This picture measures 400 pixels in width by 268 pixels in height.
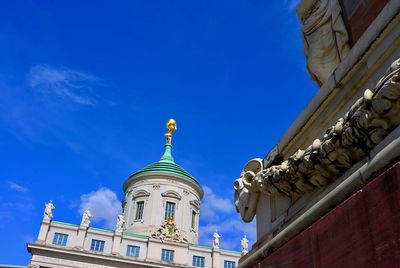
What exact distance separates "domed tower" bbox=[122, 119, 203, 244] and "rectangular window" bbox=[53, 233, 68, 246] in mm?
8859

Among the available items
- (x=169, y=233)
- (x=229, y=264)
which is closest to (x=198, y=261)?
(x=229, y=264)

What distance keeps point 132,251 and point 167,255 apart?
3.75 metres

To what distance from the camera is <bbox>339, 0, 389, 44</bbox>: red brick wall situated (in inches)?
169

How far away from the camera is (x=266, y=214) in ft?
15.4

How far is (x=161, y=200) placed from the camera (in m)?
50.4

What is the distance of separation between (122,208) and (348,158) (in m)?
52.9

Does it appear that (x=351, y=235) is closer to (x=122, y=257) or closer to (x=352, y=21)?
(x=352, y=21)

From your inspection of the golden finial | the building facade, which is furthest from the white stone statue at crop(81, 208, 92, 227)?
the building facade

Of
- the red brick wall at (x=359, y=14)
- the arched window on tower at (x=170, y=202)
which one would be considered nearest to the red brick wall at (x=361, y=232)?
the red brick wall at (x=359, y=14)

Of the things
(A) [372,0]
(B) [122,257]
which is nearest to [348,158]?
(A) [372,0]

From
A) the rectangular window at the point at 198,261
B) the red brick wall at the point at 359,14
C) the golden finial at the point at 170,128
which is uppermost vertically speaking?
the golden finial at the point at 170,128

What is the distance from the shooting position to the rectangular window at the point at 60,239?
41.3m

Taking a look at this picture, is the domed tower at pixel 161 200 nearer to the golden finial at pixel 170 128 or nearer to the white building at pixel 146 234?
the white building at pixel 146 234

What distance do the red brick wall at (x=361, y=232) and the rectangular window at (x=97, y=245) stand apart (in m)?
41.6
